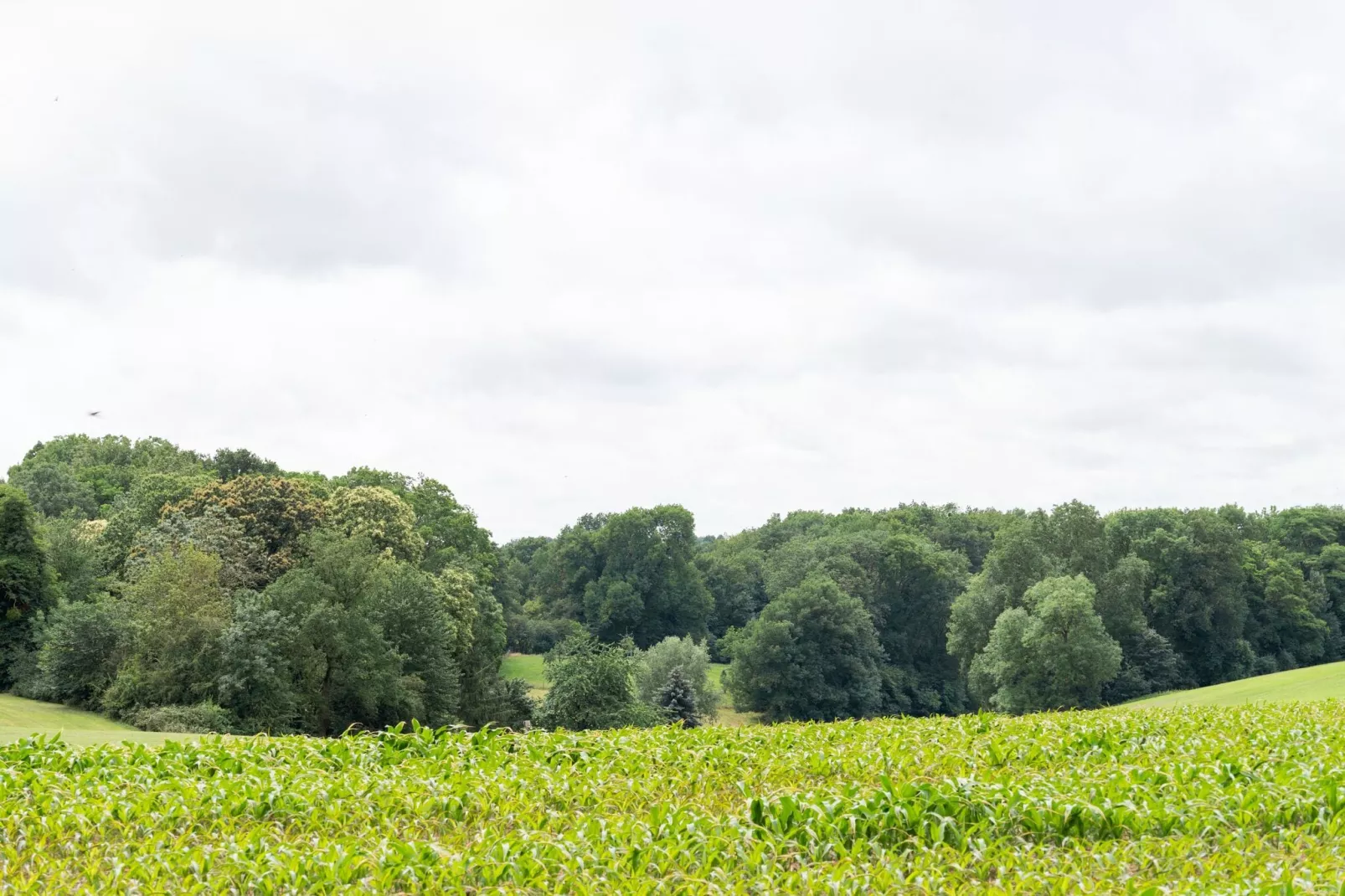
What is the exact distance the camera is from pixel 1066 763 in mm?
8359

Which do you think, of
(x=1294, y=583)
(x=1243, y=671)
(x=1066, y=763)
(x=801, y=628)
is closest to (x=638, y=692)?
(x=801, y=628)

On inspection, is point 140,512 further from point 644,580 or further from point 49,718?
point 644,580

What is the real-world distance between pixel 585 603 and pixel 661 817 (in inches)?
3110

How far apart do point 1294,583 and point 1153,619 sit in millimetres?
11366

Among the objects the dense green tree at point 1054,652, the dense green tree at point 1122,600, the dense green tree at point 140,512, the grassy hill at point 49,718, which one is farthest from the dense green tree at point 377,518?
the dense green tree at point 1122,600

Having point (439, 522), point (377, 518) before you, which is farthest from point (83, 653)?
point (439, 522)

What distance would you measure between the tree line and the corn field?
86.8 ft

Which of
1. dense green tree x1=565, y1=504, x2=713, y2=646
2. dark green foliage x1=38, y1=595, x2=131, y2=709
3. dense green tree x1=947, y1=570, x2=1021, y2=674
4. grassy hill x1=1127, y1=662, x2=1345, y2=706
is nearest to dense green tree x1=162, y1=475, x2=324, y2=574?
dark green foliage x1=38, y1=595, x2=131, y2=709

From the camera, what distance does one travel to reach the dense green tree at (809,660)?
210ft

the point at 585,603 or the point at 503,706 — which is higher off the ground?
the point at 585,603

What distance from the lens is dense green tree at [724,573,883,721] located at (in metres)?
64.1

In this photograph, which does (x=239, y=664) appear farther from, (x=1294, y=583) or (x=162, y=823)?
(x=1294, y=583)

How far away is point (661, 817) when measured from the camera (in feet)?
18.9

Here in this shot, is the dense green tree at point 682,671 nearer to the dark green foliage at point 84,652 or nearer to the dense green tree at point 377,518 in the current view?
the dense green tree at point 377,518
